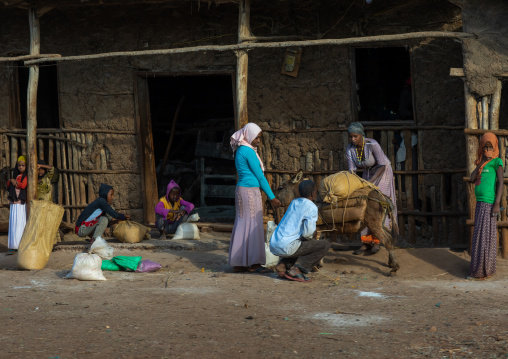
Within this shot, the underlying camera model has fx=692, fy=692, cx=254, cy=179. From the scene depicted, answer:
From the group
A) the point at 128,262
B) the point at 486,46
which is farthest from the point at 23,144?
the point at 486,46

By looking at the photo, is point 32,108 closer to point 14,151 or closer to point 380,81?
point 14,151

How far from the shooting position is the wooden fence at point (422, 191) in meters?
9.04

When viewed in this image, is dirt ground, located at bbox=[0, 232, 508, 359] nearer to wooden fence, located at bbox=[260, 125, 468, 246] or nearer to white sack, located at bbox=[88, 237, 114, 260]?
white sack, located at bbox=[88, 237, 114, 260]

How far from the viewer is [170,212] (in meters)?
9.45

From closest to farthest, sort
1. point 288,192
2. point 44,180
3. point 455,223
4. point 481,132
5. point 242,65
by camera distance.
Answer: point 481,132, point 288,192, point 242,65, point 455,223, point 44,180

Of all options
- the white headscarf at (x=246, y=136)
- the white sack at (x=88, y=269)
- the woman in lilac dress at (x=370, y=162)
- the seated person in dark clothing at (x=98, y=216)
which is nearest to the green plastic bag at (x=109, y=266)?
the white sack at (x=88, y=269)

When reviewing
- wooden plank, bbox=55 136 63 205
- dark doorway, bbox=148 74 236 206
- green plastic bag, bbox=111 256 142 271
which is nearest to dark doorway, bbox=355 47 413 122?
dark doorway, bbox=148 74 236 206

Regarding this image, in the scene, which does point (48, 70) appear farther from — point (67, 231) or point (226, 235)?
point (226, 235)

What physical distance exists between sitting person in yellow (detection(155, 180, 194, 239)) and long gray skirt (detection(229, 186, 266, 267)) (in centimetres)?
224

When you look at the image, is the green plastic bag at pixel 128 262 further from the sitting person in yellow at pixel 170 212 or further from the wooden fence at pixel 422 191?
the wooden fence at pixel 422 191

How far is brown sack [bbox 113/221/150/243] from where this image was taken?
9148mm

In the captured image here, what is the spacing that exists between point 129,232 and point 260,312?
12.7 feet

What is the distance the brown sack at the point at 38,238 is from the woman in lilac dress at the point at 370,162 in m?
3.56

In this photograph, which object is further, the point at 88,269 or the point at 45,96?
the point at 45,96
